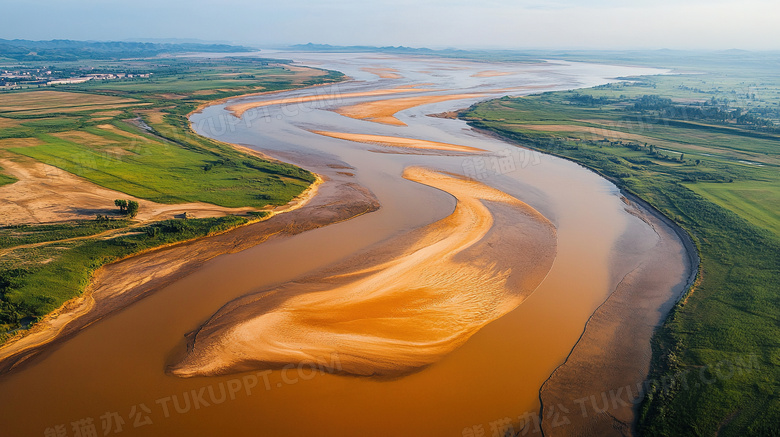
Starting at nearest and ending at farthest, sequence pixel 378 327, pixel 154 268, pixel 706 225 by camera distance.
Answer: pixel 378 327 → pixel 154 268 → pixel 706 225

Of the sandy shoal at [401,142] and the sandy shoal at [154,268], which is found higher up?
the sandy shoal at [401,142]

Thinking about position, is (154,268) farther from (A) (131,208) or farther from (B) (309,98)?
(B) (309,98)

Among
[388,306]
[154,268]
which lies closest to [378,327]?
[388,306]

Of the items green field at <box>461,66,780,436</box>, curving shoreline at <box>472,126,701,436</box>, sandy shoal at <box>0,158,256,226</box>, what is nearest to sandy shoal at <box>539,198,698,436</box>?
Answer: curving shoreline at <box>472,126,701,436</box>

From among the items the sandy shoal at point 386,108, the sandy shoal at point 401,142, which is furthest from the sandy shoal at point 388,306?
the sandy shoal at point 386,108

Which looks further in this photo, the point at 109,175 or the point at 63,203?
the point at 109,175

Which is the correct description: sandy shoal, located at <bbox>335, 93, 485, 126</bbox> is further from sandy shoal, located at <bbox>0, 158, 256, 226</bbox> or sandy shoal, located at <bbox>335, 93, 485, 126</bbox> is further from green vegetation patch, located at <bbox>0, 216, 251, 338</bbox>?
green vegetation patch, located at <bbox>0, 216, 251, 338</bbox>

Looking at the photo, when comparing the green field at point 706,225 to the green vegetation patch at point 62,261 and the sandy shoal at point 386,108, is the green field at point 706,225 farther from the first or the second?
the green vegetation patch at point 62,261
